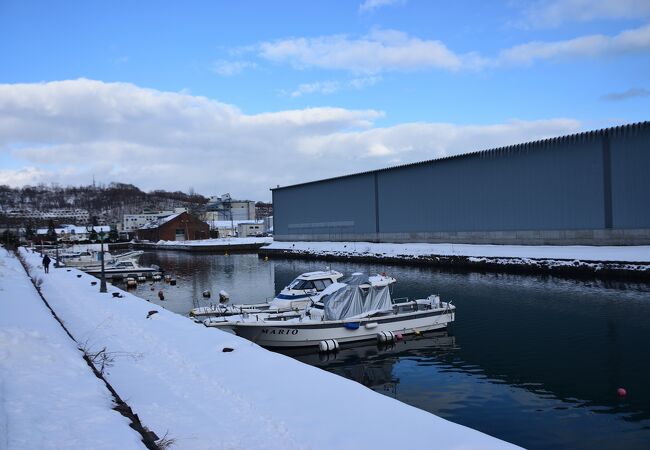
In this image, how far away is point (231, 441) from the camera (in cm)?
871

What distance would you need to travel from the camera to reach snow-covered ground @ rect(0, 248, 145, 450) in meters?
7.11

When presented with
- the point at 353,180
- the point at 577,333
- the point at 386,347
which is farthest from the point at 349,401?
the point at 353,180

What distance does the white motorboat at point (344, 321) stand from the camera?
859 inches

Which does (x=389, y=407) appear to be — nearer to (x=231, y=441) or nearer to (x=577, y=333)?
(x=231, y=441)

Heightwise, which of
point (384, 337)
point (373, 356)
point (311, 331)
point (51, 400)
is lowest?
point (373, 356)

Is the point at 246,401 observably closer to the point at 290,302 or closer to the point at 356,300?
the point at 356,300

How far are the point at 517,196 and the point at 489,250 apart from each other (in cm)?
632

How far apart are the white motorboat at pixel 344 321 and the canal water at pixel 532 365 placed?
0.59 meters

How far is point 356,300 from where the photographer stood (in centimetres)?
2327

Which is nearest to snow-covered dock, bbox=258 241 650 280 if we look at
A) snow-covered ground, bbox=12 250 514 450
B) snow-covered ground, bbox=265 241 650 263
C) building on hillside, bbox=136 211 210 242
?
snow-covered ground, bbox=265 241 650 263

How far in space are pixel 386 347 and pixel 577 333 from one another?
810cm

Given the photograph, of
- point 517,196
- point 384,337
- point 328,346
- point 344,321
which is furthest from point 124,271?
point 517,196

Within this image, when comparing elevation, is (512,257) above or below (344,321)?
above

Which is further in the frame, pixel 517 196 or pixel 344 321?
pixel 517 196
